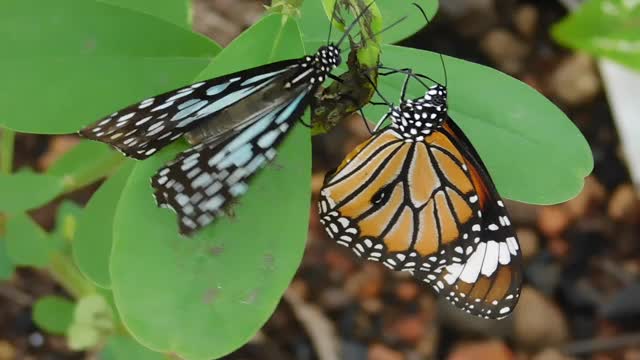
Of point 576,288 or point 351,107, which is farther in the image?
point 576,288

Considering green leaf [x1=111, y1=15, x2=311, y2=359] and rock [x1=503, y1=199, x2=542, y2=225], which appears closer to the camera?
green leaf [x1=111, y1=15, x2=311, y2=359]

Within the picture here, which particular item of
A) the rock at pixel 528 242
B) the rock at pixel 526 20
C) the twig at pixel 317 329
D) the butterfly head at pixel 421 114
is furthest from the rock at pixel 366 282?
the butterfly head at pixel 421 114

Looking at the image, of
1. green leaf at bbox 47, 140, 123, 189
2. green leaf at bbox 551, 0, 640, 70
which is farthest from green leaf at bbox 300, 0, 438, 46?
green leaf at bbox 551, 0, 640, 70

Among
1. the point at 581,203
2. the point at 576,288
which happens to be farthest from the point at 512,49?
the point at 576,288

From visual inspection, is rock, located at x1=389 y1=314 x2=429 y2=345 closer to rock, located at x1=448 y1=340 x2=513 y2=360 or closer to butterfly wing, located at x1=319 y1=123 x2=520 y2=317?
rock, located at x1=448 y1=340 x2=513 y2=360

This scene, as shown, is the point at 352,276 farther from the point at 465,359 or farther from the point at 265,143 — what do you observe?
the point at 265,143

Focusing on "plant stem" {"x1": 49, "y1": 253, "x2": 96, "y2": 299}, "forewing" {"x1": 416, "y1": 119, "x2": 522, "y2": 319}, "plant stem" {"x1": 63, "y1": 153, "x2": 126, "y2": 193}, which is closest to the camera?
"forewing" {"x1": 416, "y1": 119, "x2": 522, "y2": 319}
